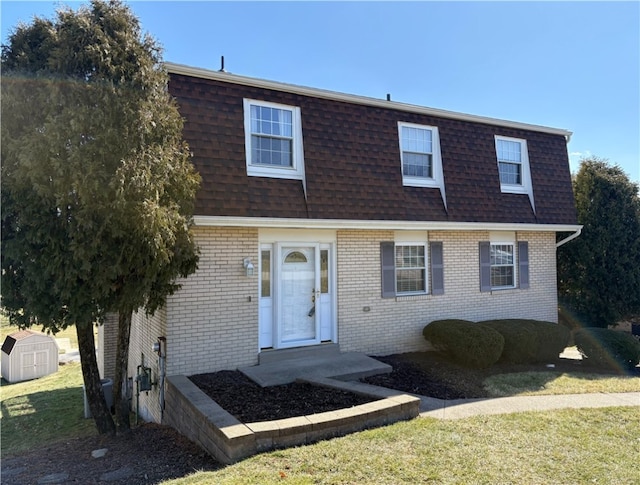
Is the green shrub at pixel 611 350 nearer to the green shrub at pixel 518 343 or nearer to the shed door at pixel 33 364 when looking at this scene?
the green shrub at pixel 518 343

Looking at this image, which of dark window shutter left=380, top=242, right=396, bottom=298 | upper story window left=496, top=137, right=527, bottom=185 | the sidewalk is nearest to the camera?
the sidewalk

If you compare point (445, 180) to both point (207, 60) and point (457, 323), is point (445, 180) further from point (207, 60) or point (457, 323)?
point (207, 60)

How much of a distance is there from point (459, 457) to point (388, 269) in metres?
5.17

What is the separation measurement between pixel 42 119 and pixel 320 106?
16.7 feet

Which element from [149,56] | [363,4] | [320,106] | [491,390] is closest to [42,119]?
[149,56]

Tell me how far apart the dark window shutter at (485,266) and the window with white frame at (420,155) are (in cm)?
215

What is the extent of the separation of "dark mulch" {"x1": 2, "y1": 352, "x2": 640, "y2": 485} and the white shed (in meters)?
8.52

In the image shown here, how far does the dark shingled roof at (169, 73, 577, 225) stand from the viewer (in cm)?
750

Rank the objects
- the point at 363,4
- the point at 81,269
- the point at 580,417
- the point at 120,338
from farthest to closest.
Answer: the point at 363,4, the point at 120,338, the point at 580,417, the point at 81,269

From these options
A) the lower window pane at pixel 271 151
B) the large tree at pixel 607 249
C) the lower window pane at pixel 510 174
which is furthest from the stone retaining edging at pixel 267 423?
the large tree at pixel 607 249

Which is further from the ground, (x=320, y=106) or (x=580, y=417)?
(x=320, y=106)

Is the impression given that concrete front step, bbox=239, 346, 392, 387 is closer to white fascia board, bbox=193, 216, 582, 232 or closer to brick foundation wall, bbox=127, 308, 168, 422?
brick foundation wall, bbox=127, 308, 168, 422

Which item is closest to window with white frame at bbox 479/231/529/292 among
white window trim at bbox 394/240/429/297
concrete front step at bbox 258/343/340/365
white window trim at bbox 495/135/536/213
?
white window trim at bbox 495/135/536/213

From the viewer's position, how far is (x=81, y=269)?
5344 millimetres
